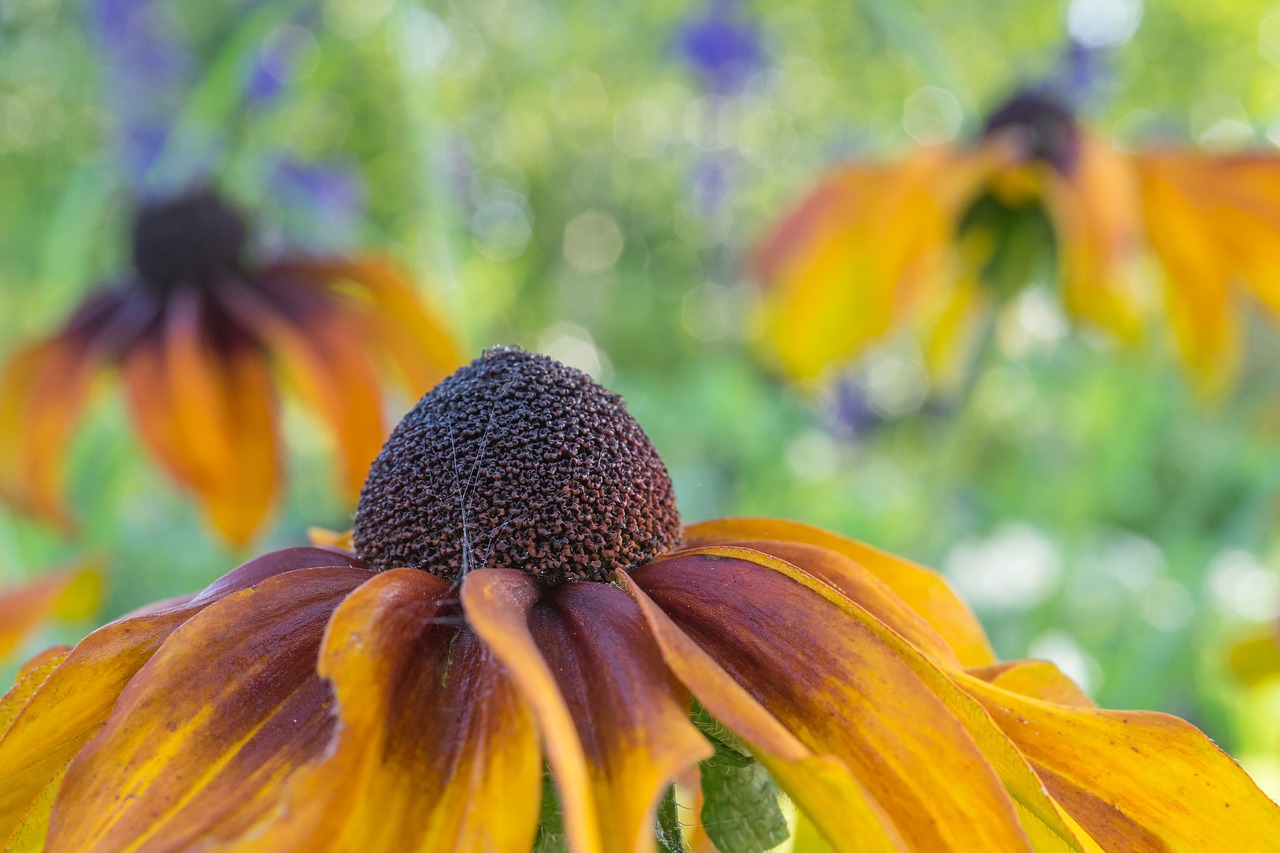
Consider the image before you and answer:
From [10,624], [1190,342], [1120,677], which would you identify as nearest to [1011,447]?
[1120,677]

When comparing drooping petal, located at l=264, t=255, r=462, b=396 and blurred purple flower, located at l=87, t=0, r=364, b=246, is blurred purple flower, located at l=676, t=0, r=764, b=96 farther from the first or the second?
drooping petal, located at l=264, t=255, r=462, b=396

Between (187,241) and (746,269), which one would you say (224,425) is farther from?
(746,269)

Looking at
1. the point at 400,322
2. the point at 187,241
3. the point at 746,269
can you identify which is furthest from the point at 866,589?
the point at 746,269

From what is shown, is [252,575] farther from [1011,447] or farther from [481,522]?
[1011,447]

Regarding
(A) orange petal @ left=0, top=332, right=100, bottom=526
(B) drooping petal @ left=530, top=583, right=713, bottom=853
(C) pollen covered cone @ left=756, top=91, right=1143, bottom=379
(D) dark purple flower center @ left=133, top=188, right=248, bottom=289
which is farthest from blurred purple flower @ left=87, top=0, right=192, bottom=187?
(B) drooping petal @ left=530, top=583, right=713, bottom=853

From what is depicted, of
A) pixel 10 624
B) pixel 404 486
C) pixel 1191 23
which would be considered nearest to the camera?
pixel 404 486

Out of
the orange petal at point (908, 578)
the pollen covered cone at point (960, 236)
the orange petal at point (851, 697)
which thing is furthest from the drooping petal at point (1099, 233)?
the orange petal at point (851, 697)

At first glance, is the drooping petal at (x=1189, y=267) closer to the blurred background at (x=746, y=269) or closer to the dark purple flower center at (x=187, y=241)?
the blurred background at (x=746, y=269)
